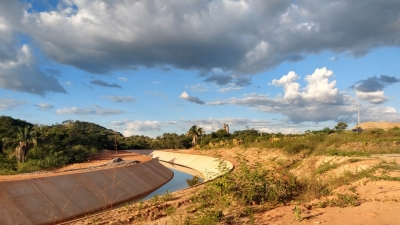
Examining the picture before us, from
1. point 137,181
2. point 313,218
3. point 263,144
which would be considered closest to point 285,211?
point 313,218

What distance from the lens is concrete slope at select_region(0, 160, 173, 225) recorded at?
666 inches

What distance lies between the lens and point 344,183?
15.1 meters

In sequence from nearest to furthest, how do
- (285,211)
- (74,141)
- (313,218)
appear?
(313,218) < (285,211) < (74,141)

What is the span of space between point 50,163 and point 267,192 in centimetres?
2975

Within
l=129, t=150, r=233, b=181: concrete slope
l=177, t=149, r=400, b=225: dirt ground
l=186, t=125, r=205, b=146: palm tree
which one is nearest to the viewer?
l=177, t=149, r=400, b=225: dirt ground

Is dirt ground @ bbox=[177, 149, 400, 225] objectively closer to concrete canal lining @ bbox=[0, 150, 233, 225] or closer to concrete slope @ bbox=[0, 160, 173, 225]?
concrete canal lining @ bbox=[0, 150, 233, 225]

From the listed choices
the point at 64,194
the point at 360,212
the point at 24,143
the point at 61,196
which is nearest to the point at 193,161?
the point at 24,143

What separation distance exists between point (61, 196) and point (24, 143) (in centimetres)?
1835

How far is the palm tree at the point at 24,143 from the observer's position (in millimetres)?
34156

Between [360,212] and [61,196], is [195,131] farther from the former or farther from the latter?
[360,212]

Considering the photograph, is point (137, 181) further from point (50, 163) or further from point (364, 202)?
point (364, 202)

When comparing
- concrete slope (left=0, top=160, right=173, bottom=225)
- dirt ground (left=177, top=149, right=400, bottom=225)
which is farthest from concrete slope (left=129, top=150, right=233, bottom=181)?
dirt ground (left=177, top=149, right=400, bottom=225)

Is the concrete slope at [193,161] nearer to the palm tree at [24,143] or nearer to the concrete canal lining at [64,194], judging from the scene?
the concrete canal lining at [64,194]

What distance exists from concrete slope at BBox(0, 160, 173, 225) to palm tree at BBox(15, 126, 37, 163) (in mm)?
13402
